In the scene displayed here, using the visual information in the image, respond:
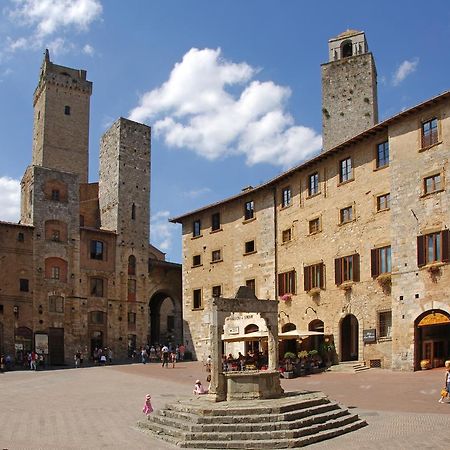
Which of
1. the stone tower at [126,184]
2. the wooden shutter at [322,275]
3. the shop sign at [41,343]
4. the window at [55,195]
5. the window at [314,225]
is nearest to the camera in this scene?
the wooden shutter at [322,275]

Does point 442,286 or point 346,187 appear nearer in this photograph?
point 442,286

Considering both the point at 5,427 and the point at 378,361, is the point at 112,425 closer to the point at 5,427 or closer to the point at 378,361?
the point at 5,427

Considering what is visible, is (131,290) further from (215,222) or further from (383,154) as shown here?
(383,154)

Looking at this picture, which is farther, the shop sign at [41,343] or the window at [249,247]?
the shop sign at [41,343]

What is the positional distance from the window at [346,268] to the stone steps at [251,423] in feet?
52.7

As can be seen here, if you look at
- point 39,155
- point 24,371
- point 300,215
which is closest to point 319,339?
point 300,215

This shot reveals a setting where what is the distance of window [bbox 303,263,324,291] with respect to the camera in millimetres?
37875

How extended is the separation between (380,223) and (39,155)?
46.3 metres

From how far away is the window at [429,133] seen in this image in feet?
101

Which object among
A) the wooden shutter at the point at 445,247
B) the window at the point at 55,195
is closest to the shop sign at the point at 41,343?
the window at the point at 55,195

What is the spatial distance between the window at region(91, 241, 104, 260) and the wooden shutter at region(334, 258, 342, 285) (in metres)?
21.3

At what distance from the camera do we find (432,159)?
101ft

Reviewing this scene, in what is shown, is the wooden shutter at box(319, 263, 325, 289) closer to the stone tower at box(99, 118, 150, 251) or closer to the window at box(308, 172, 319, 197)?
the window at box(308, 172, 319, 197)

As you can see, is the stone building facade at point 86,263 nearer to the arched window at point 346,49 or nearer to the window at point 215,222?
the window at point 215,222
